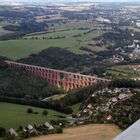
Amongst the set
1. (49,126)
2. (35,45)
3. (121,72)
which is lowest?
(35,45)

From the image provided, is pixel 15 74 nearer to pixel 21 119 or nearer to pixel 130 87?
pixel 130 87

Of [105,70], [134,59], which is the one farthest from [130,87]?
[134,59]

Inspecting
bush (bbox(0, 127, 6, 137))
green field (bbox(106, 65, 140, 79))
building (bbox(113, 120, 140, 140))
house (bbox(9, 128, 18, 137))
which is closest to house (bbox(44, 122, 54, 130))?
house (bbox(9, 128, 18, 137))

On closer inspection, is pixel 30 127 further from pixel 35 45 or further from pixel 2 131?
pixel 35 45

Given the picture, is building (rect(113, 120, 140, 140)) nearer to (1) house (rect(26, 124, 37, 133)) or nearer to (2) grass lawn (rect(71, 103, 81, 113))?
(1) house (rect(26, 124, 37, 133))

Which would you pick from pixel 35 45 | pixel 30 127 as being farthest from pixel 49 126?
pixel 35 45
